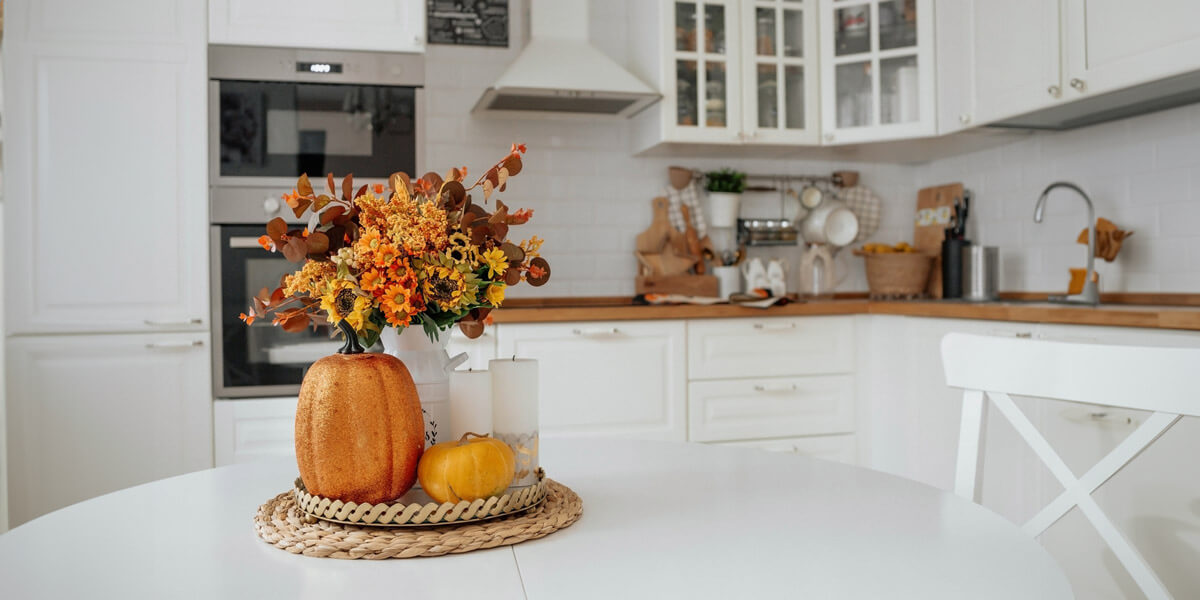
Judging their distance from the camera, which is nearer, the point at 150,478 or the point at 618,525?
the point at 618,525

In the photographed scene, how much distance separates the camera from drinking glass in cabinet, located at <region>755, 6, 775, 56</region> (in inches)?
135

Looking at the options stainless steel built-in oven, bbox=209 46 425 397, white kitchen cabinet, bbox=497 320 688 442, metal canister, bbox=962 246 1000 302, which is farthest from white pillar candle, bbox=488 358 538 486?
metal canister, bbox=962 246 1000 302

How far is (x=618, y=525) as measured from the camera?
3.01 feet

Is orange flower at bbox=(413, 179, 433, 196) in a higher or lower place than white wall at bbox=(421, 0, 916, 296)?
lower

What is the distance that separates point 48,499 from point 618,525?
2.47m

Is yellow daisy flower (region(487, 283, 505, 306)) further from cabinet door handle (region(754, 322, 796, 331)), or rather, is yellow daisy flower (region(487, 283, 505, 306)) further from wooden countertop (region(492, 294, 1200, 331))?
cabinet door handle (region(754, 322, 796, 331))

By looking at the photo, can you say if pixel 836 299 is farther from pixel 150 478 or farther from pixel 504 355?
pixel 150 478

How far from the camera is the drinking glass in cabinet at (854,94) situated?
3369 millimetres

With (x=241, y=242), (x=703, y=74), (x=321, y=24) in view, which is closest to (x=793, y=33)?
(x=703, y=74)

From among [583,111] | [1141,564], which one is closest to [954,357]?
[1141,564]

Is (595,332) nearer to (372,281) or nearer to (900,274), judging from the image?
(900,274)

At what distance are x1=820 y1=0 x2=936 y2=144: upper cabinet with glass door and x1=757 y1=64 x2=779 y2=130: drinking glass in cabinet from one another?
0.19 metres

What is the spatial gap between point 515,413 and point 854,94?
109 inches

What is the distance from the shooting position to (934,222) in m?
3.74
